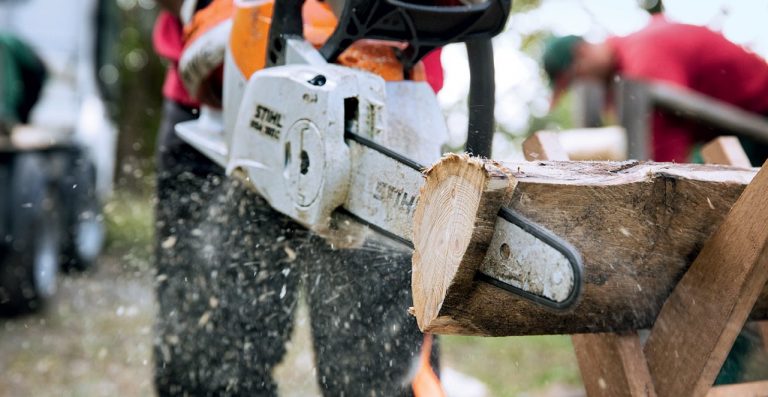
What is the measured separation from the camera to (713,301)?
1419 mm

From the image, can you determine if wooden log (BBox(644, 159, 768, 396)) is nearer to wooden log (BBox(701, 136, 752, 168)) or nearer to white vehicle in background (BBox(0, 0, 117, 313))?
wooden log (BBox(701, 136, 752, 168))

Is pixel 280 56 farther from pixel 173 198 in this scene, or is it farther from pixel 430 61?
pixel 173 198

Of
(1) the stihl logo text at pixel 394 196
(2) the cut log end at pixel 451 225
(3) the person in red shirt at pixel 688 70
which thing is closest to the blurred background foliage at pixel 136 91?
(3) the person in red shirt at pixel 688 70

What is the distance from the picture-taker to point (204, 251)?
8.14ft

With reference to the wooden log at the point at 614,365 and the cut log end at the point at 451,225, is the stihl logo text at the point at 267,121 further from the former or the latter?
the wooden log at the point at 614,365

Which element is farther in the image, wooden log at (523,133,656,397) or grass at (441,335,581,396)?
grass at (441,335,581,396)

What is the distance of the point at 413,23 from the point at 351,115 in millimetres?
252

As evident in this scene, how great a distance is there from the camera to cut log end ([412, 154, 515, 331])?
1.20 meters

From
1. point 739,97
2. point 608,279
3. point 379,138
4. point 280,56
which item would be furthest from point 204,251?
point 739,97

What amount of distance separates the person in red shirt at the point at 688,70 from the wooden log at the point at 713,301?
2.42 meters

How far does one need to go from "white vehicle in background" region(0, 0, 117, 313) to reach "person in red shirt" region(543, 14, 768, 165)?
317 centimetres

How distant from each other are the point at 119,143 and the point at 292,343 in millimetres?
10727

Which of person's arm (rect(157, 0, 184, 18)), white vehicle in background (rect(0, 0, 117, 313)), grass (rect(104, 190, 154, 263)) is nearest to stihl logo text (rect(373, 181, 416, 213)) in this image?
person's arm (rect(157, 0, 184, 18))

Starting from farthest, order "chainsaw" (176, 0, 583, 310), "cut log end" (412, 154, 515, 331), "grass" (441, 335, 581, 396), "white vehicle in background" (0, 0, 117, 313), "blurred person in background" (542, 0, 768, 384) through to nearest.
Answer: "white vehicle in background" (0, 0, 117, 313) → "grass" (441, 335, 581, 396) → "blurred person in background" (542, 0, 768, 384) → "chainsaw" (176, 0, 583, 310) → "cut log end" (412, 154, 515, 331)
